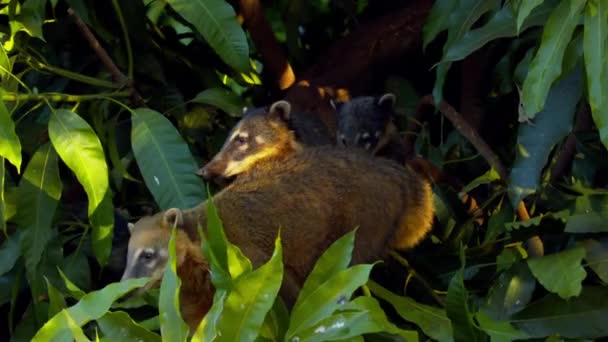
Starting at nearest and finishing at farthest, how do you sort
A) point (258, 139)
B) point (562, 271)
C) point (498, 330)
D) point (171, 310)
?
point (171, 310)
point (498, 330)
point (562, 271)
point (258, 139)

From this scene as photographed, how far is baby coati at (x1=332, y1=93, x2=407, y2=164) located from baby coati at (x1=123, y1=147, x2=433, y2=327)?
0.80 m

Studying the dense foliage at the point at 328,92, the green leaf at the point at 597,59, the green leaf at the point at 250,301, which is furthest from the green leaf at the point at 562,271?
the green leaf at the point at 250,301

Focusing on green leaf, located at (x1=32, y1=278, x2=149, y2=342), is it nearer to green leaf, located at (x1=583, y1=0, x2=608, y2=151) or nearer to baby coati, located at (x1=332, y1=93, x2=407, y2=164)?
green leaf, located at (x1=583, y1=0, x2=608, y2=151)

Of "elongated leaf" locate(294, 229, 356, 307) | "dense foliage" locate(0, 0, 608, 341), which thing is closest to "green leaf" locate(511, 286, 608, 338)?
"dense foliage" locate(0, 0, 608, 341)

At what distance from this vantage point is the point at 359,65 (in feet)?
21.7

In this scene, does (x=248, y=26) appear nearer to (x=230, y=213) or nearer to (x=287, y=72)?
(x=287, y=72)

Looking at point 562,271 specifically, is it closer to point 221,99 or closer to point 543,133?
point 543,133

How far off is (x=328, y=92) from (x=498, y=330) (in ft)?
7.66

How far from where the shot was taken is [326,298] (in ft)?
13.7

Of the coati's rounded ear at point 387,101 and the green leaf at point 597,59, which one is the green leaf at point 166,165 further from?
the green leaf at point 597,59

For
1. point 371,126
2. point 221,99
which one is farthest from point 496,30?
point 371,126

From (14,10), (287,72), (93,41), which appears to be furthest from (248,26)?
(14,10)

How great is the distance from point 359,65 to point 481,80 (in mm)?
659

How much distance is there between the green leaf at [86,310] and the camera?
4.09 meters
